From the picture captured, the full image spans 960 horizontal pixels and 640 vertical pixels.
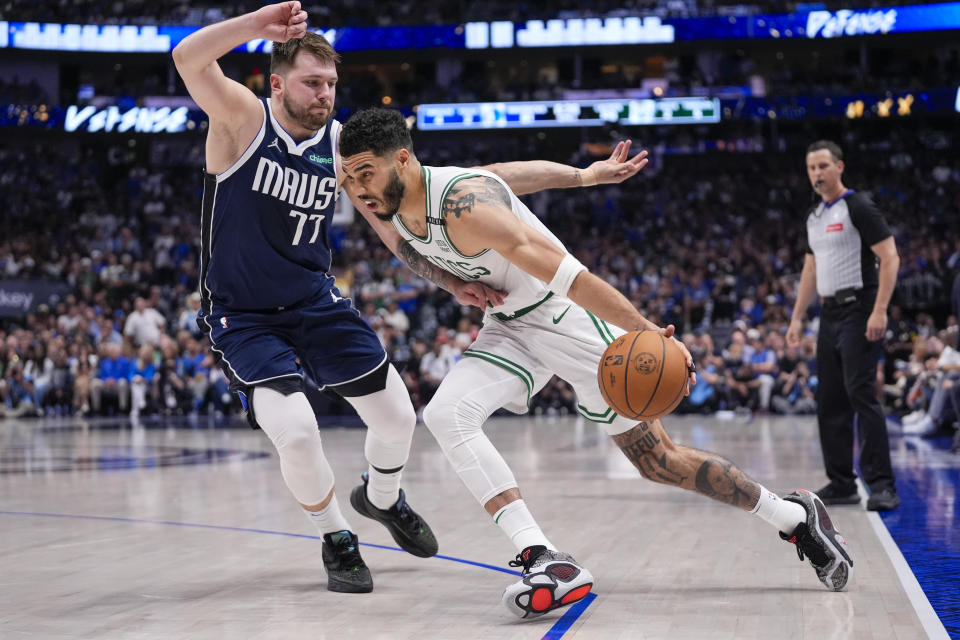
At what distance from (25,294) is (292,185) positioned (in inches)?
781

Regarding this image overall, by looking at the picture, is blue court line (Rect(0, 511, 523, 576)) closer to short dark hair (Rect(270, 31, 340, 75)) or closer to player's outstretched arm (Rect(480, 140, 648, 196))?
player's outstretched arm (Rect(480, 140, 648, 196))

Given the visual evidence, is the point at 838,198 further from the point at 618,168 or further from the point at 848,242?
the point at 618,168

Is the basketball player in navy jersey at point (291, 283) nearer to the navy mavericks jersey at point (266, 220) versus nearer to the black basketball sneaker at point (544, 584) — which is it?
the navy mavericks jersey at point (266, 220)

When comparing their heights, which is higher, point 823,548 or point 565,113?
point 565,113

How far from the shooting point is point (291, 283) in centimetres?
413

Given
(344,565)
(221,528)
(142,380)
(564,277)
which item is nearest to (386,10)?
(142,380)

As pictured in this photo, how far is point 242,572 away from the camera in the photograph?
4410 mm

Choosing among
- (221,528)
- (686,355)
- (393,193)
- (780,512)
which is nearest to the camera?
(686,355)

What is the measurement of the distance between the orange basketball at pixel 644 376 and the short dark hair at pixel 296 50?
5.27 ft

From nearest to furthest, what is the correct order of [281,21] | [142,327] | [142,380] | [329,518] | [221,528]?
[281,21], [329,518], [221,528], [142,380], [142,327]

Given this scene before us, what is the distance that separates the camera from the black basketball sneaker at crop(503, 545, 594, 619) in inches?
137

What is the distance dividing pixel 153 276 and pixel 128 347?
6548mm

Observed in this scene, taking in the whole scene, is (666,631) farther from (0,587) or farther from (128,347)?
(128,347)

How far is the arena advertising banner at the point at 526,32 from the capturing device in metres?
28.5
